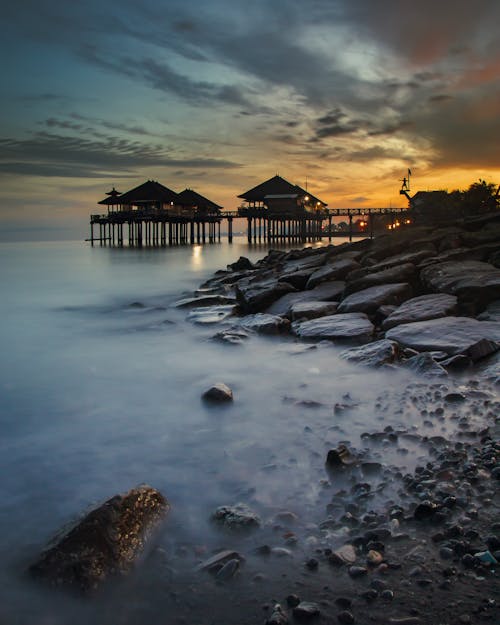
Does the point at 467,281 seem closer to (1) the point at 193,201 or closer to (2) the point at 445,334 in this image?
(2) the point at 445,334

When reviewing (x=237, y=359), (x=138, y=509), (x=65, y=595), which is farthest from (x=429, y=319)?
(x=65, y=595)

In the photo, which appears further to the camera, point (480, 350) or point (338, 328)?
point (338, 328)

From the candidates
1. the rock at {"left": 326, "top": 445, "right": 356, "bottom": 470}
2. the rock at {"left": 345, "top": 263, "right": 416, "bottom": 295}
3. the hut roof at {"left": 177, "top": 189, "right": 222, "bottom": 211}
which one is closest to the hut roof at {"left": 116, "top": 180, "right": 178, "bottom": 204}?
the hut roof at {"left": 177, "top": 189, "right": 222, "bottom": 211}

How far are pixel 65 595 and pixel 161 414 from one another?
274 cm

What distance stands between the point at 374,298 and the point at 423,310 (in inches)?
49.4

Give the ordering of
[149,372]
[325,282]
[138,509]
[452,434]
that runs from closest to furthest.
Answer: [138,509]
[452,434]
[149,372]
[325,282]

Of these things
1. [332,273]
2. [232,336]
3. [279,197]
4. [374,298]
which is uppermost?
[279,197]

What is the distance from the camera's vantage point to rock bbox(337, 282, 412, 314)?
847 cm

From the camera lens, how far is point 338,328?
25.4 ft

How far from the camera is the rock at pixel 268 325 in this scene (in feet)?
28.1

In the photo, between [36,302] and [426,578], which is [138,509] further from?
[36,302]

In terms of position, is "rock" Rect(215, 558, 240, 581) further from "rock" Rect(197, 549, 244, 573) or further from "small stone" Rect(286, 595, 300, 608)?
"small stone" Rect(286, 595, 300, 608)

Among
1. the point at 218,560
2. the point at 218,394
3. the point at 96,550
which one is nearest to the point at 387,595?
the point at 218,560

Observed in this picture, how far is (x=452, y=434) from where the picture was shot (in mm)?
3842
